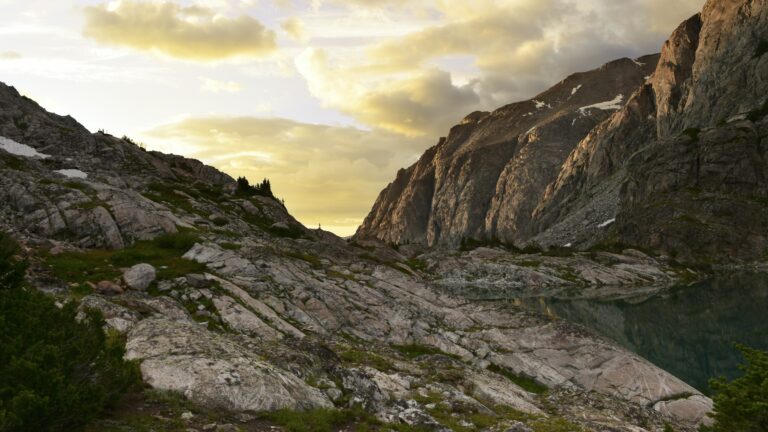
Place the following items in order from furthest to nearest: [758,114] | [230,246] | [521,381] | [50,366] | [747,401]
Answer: [758,114] → [230,246] → [521,381] → [747,401] → [50,366]

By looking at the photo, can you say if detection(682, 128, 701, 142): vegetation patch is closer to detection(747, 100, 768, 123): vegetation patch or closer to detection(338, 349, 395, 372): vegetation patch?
detection(747, 100, 768, 123): vegetation patch

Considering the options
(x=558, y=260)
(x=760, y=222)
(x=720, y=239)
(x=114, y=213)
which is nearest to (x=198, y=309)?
(x=114, y=213)

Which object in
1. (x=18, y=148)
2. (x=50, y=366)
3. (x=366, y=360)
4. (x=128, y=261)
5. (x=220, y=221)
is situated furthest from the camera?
(x=18, y=148)

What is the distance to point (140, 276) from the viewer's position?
32.4 m

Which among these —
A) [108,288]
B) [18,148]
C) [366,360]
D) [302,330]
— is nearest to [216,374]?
[366,360]

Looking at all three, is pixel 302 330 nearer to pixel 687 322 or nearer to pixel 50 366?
pixel 50 366

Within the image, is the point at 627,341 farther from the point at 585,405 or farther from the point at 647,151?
the point at 647,151

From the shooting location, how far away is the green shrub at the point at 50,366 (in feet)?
34.9

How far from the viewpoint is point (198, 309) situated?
3050cm

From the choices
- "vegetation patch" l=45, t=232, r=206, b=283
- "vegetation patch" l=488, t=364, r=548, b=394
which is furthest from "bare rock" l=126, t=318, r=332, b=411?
"vegetation patch" l=488, t=364, r=548, b=394

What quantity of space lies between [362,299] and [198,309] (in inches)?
587

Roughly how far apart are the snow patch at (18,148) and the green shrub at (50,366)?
6424 cm

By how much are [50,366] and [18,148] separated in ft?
244

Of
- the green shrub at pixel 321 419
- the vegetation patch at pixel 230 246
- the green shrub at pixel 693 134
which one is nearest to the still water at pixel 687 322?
the green shrub at pixel 321 419
